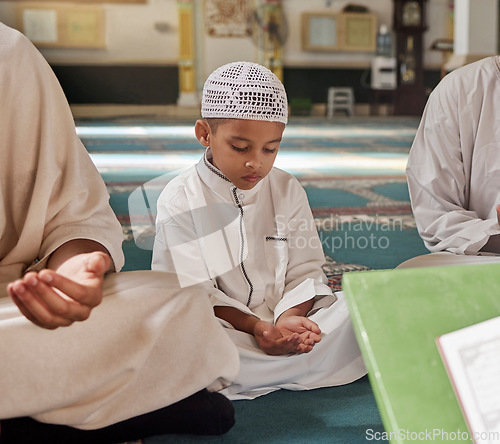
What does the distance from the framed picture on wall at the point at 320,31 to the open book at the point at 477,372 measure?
12.2 m

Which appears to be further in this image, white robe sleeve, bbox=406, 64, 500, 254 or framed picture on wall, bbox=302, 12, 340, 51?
framed picture on wall, bbox=302, 12, 340, 51

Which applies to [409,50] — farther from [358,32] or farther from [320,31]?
[320,31]

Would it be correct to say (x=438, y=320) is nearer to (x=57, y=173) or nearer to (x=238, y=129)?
(x=57, y=173)

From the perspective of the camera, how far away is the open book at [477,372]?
31.6 inches

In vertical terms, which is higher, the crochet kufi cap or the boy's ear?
the crochet kufi cap

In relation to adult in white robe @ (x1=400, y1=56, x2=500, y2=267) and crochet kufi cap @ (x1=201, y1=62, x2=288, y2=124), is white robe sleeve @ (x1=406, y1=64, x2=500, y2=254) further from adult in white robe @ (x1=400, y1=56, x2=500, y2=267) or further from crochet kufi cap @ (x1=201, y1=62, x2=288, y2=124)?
crochet kufi cap @ (x1=201, y1=62, x2=288, y2=124)

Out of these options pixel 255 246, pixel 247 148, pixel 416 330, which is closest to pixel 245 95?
pixel 247 148

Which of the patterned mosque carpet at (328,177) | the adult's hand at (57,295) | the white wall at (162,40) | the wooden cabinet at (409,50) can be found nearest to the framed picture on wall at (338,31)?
the white wall at (162,40)

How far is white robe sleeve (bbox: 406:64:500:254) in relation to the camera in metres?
2.01

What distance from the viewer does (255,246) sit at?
5.69ft

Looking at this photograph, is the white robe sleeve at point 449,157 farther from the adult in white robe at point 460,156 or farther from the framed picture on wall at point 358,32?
the framed picture on wall at point 358,32

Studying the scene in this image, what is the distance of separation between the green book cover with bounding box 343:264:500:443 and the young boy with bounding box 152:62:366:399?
612mm

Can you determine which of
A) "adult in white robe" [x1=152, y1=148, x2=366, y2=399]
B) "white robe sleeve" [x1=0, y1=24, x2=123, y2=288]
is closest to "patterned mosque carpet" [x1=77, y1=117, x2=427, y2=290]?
"adult in white robe" [x1=152, y1=148, x2=366, y2=399]

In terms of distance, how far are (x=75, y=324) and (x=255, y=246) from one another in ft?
2.34
